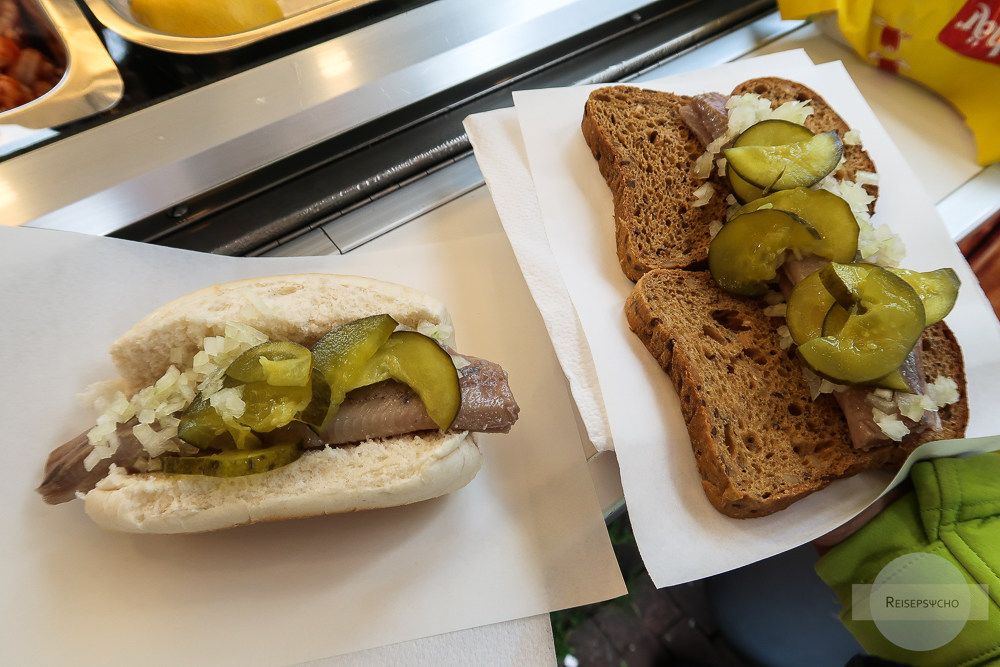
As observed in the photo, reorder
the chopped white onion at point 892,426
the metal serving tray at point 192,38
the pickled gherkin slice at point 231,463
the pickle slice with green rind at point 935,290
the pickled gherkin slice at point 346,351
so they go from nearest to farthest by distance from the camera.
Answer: the pickled gherkin slice at point 231,463 < the pickled gherkin slice at point 346,351 < the chopped white onion at point 892,426 < the pickle slice with green rind at point 935,290 < the metal serving tray at point 192,38

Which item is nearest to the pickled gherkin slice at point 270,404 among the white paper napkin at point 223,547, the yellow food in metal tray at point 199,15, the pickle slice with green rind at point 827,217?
the white paper napkin at point 223,547

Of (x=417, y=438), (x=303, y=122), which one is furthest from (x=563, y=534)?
(x=303, y=122)

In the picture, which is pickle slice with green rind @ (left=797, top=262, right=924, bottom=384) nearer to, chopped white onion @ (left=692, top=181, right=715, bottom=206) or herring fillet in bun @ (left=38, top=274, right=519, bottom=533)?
chopped white onion @ (left=692, top=181, right=715, bottom=206)

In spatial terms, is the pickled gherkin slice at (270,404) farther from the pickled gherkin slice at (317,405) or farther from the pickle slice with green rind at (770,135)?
the pickle slice with green rind at (770,135)

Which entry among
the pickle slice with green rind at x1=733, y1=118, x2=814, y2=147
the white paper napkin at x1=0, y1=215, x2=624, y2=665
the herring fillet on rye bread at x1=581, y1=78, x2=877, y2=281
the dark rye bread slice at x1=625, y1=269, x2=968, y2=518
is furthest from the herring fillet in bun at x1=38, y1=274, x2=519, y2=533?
the pickle slice with green rind at x1=733, y1=118, x2=814, y2=147

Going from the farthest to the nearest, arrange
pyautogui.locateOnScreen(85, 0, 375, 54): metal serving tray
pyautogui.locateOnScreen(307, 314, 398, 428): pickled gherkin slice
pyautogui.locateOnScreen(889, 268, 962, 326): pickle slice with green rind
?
pyautogui.locateOnScreen(85, 0, 375, 54): metal serving tray
pyautogui.locateOnScreen(889, 268, 962, 326): pickle slice with green rind
pyautogui.locateOnScreen(307, 314, 398, 428): pickled gherkin slice

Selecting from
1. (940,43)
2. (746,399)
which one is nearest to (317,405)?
(746,399)
